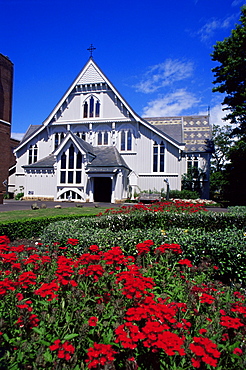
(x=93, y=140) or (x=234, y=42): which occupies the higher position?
(x=234, y=42)

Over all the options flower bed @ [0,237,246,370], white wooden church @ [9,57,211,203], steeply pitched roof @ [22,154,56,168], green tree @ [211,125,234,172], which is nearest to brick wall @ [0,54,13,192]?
white wooden church @ [9,57,211,203]

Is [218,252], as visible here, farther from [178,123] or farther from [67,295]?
[178,123]

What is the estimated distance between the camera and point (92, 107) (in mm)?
32844

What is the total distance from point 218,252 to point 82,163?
24.6 m

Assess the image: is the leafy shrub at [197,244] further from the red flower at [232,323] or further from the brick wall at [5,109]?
the brick wall at [5,109]

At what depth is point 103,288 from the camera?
3420 mm

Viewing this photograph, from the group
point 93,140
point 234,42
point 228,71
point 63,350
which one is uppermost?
point 234,42

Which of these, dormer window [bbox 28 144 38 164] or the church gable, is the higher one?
the church gable

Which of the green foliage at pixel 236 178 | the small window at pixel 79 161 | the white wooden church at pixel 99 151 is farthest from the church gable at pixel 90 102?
the green foliage at pixel 236 178

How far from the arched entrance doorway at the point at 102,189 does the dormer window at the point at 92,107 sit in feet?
26.5

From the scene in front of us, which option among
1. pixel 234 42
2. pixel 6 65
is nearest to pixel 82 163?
pixel 6 65

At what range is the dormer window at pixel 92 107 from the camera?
3267cm

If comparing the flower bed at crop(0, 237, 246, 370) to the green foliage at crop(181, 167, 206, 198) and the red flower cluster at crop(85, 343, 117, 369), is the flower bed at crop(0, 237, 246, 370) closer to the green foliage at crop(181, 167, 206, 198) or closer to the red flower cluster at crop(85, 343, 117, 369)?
the red flower cluster at crop(85, 343, 117, 369)

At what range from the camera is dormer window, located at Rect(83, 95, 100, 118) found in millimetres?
32666
